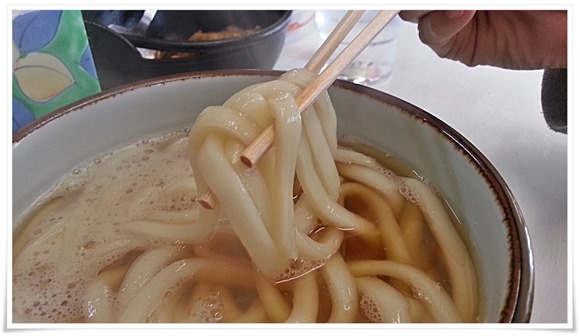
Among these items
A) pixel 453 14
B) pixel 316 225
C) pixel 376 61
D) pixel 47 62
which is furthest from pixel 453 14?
pixel 47 62

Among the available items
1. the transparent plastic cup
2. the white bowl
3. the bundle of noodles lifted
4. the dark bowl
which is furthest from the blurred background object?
the transparent plastic cup

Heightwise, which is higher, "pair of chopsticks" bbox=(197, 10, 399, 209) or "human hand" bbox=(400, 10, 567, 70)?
"human hand" bbox=(400, 10, 567, 70)

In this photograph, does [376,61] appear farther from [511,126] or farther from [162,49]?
[162,49]

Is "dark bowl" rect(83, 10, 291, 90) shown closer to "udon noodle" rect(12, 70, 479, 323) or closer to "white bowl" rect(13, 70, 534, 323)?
"white bowl" rect(13, 70, 534, 323)

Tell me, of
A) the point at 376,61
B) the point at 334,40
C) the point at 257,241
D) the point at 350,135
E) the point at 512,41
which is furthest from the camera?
the point at 376,61

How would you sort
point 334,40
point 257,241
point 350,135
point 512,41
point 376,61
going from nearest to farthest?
point 257,241 → point 334,40 → point 350,135 → point 512,41 → point 376,61

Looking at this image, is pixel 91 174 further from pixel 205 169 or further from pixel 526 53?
pixel 526 53
